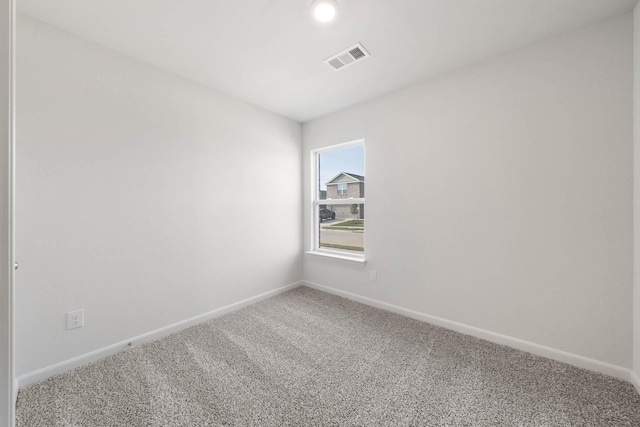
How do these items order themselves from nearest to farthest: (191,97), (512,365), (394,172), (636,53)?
(636,53) → (512,365) → (191,97) → (394,172)

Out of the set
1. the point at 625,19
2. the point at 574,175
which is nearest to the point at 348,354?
the point at 574,175

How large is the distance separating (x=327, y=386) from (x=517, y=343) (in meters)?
1.54

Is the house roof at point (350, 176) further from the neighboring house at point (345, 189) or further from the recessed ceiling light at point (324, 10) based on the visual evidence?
the recessed ceiling light at point (324, 10)

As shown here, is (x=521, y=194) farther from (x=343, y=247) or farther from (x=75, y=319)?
(x=75, y=319)

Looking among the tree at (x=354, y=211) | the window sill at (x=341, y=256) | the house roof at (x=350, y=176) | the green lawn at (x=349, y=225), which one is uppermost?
the house roof at (x=350, y=176)

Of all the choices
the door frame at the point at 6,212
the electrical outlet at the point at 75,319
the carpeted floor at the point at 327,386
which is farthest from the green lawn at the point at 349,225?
the door frame at the point at 6,212

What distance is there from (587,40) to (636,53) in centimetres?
28

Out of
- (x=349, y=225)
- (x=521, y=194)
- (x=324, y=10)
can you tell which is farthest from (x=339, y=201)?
(x=324, y=10)

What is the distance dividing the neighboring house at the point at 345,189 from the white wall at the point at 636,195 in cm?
204

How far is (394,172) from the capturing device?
264cm

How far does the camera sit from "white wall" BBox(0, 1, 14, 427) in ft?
2.16

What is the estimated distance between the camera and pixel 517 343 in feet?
6.42

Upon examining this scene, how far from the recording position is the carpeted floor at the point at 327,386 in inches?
52.9

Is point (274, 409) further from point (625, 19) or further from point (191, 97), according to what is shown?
point (625, 19)
